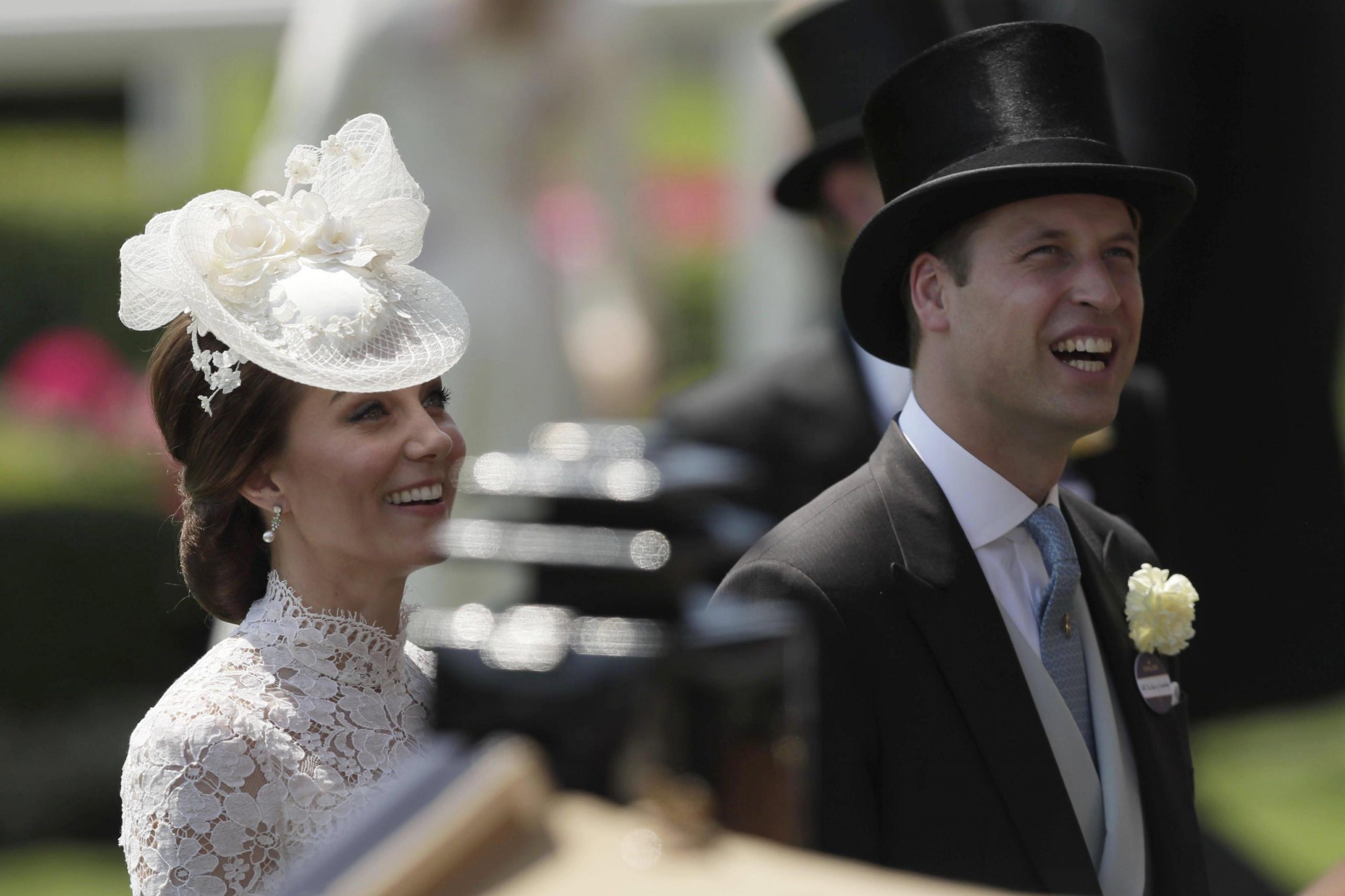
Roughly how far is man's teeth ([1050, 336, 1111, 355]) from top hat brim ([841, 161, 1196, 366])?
210 mm

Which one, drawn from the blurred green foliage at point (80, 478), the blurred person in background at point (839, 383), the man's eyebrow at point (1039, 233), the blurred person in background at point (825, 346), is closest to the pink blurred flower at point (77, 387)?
the blurred green foliage at point (80, 478)

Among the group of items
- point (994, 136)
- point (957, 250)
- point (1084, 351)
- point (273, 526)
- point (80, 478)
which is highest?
point (994, 136)

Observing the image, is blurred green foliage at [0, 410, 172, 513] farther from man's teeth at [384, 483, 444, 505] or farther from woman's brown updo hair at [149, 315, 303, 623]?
man's teeth at [384, 483, 444, 505]

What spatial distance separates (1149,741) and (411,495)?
117 centimetres

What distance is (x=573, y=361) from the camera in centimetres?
397

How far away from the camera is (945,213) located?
238 cm

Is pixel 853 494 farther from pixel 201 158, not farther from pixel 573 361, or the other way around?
pixel 201 158

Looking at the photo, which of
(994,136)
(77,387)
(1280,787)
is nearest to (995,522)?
(994,136)

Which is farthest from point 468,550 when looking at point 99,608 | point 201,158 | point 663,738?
point 201,158

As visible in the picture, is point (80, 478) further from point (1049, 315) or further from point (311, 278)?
point (1049, 315)

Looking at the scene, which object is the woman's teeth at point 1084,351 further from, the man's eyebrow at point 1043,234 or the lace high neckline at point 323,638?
the lace high neckline at point 323,638

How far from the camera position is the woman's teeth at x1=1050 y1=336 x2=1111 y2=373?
2.31 metres

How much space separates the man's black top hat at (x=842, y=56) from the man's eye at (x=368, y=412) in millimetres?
985

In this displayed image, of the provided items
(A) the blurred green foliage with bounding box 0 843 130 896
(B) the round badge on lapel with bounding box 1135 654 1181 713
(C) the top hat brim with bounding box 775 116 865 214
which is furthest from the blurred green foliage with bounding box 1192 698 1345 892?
(A) the blurred green foliage with bounding box 0 843 130 896
